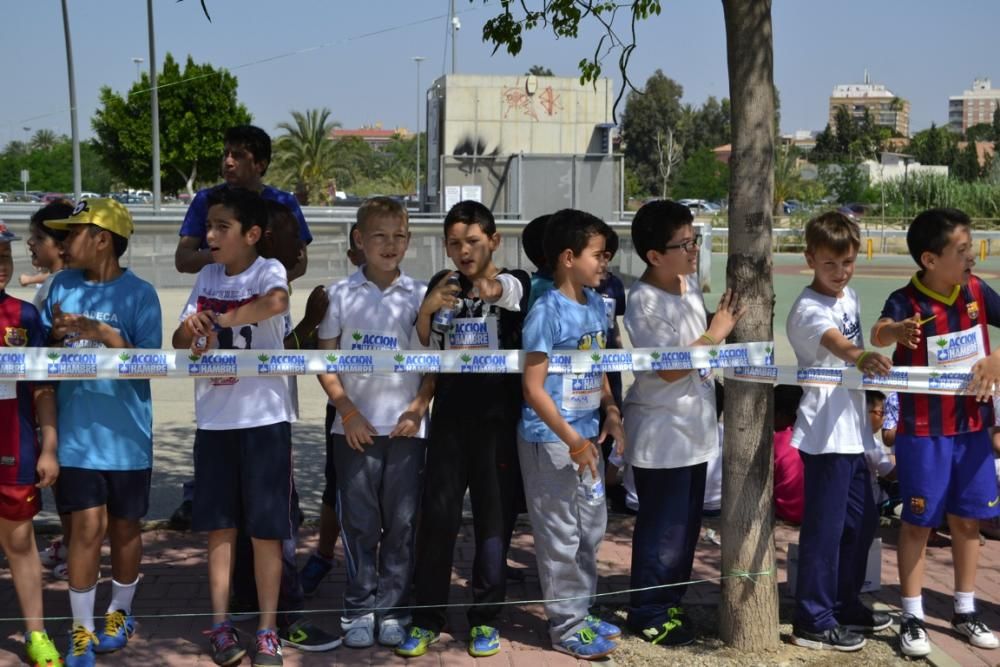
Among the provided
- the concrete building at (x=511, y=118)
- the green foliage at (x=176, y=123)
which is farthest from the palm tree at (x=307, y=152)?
the concrete building at (x=511, y=118)

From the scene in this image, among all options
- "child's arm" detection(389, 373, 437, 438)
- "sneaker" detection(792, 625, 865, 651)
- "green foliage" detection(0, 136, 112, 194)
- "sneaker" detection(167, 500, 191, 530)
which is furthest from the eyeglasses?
"green foliage" detection(0, 136, 112, 194)

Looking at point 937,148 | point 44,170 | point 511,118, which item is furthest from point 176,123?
point 937,148

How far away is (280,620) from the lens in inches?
187

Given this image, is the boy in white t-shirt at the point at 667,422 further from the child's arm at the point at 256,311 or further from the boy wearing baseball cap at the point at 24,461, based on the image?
the boy wearing baseball cap at the point at 24,461

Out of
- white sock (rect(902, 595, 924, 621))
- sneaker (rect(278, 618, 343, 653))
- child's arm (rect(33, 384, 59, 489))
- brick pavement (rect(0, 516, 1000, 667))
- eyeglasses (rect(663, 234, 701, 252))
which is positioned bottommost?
brick pavement (rect(0, 516, 1000, 667))

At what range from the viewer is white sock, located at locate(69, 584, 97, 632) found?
14.6 feet

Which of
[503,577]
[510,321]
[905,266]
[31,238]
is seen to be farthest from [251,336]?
[905,266]

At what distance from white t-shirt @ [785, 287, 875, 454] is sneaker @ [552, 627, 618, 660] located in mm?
1122

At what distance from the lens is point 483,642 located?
4.54 metres

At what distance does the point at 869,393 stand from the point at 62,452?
353 cm

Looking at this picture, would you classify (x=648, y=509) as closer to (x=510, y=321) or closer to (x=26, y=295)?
(x=510, y=321)

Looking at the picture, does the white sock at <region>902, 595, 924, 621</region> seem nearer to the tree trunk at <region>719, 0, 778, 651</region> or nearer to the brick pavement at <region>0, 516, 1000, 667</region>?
the brick pavement at <region>0, 516, 1000, 667</region>

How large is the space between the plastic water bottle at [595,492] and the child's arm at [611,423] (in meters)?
0.15

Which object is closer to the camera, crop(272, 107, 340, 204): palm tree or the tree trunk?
the tree trunk
